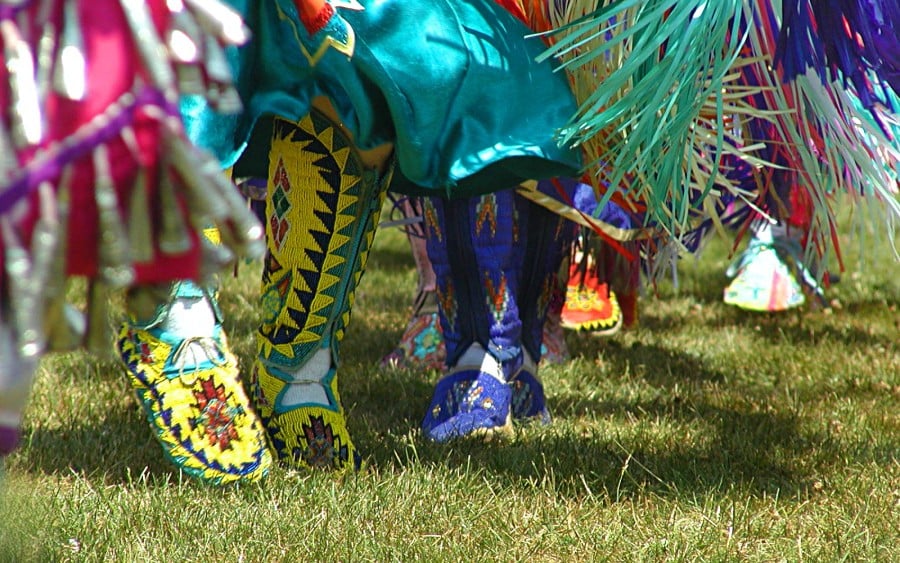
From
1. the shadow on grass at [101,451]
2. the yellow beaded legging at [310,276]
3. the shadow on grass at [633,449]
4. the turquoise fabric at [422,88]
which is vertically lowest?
the shadow on grass at [633,449]

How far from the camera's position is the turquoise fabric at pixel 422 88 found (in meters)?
1.35

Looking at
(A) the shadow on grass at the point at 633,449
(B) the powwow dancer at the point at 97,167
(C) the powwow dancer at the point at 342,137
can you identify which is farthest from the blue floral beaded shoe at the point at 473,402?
(B) the powwow dancer at the point at 97,167

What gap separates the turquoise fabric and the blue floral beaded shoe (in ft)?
1.35

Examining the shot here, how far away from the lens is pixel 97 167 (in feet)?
2.25

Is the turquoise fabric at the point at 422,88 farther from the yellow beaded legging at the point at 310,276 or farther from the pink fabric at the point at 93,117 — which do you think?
the pink fabric at the point at 93,117

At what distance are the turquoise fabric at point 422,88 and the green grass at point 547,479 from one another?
0.44 meters

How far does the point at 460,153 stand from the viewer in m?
1.43

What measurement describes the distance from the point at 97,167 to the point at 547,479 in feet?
3.45

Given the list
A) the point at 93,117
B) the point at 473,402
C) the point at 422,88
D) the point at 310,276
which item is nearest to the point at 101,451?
the point at 310,276

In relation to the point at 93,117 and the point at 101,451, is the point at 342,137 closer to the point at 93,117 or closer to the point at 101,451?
Result: the point at 101,451

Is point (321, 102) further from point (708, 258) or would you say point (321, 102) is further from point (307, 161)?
point (708, 258)

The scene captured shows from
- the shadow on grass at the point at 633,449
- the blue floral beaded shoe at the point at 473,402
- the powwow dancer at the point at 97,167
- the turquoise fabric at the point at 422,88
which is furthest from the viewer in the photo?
the blue floral beaded shoe at the point at 473,402

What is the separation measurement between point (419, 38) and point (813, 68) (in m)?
0.51

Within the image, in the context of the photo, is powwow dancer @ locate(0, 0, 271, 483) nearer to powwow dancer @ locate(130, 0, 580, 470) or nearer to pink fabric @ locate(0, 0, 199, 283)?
pink fabric @ locate(0, 0, 199, 283)
